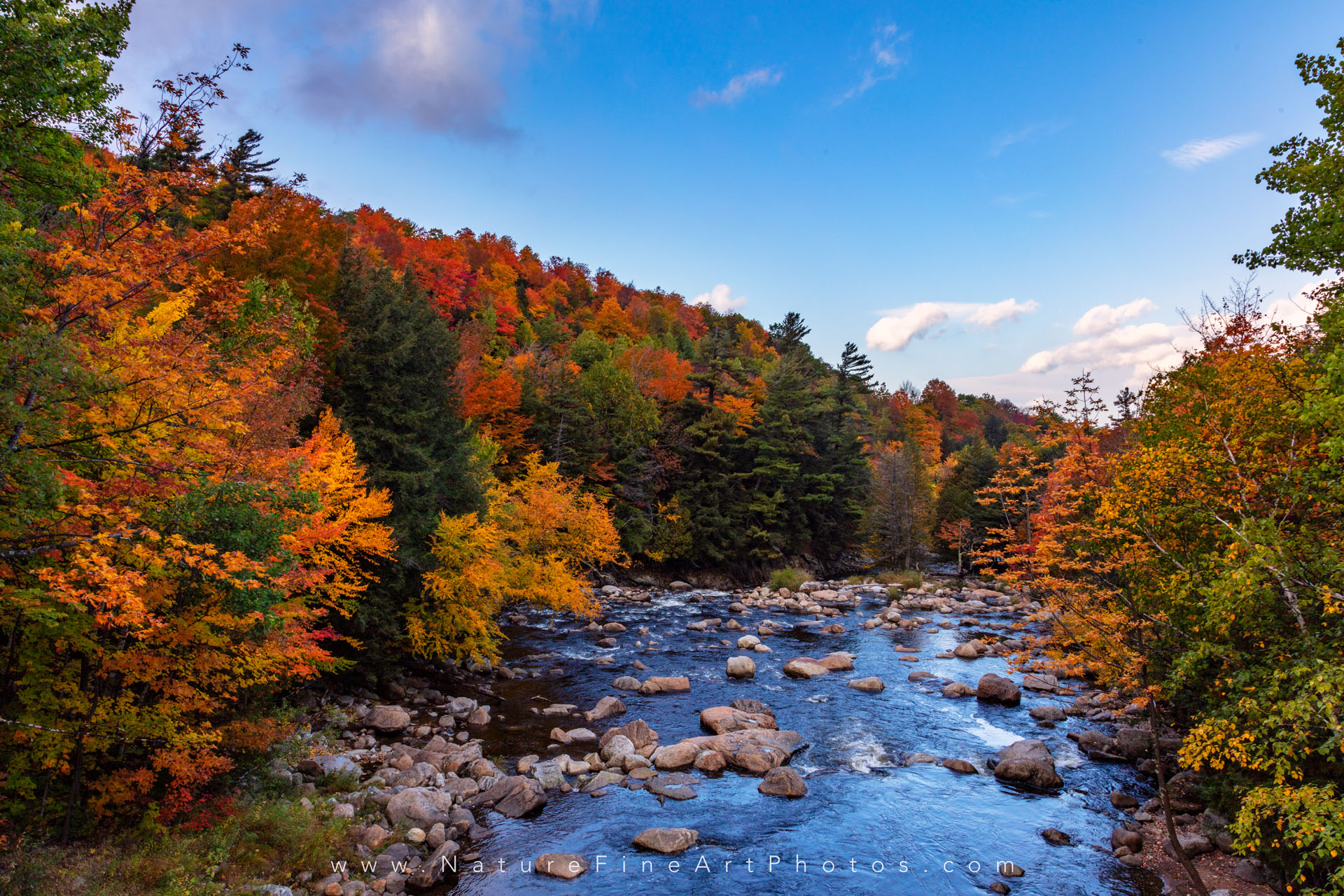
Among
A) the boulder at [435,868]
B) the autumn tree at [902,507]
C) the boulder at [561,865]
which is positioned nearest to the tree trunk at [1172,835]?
the boulder at [561,865]

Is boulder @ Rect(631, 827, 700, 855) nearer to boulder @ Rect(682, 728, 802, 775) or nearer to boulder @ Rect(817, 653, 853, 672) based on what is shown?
boulder @ Rect(682, 728, 802, 775)

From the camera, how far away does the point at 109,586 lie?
6.45 metres

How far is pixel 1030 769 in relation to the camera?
14031 millimetres

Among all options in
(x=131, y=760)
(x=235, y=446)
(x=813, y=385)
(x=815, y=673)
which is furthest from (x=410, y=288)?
(x=813, y=385)

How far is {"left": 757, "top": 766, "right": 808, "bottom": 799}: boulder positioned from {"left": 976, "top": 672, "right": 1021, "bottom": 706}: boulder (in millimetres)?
8976

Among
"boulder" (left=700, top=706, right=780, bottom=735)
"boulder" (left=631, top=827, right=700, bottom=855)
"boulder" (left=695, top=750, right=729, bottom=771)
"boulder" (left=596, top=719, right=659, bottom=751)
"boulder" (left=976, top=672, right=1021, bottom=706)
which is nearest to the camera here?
"boulder" (left=631, top=827, right=700, bottom=855)

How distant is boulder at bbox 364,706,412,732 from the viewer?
1569cm

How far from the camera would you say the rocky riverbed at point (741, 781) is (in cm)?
1049

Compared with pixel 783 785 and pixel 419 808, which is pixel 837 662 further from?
pixel 419 808

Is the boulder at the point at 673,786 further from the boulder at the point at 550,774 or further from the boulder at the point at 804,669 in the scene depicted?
the boulder at the point at 804,669

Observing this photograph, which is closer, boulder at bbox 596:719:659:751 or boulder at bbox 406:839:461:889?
boulder at bbox 406:839:461:889

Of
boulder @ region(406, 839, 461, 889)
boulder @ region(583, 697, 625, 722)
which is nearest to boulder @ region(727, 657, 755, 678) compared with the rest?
boulder @ region(583, 697, 625, 722)

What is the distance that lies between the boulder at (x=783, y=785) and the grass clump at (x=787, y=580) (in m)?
27.9

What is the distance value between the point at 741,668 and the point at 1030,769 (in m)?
9.50
